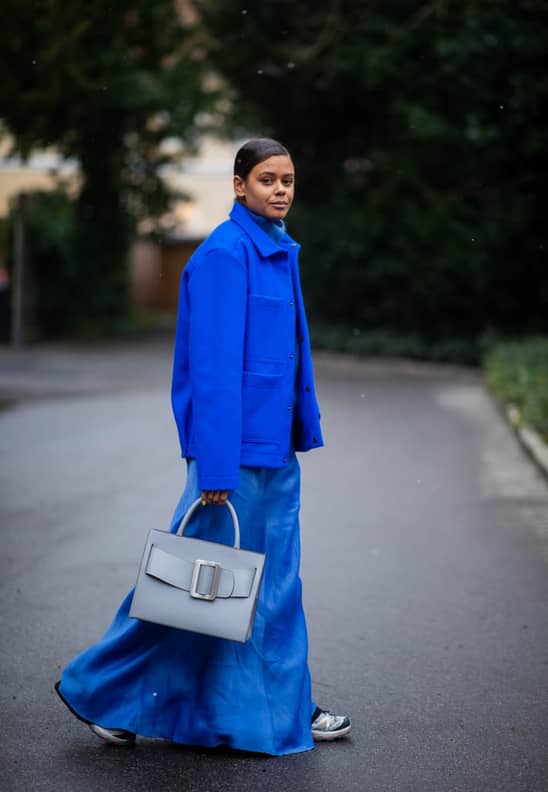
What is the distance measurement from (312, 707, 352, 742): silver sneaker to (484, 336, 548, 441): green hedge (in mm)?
6667

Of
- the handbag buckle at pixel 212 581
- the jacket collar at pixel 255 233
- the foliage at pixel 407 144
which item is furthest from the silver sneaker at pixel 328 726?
the foliage at pixel 407 144

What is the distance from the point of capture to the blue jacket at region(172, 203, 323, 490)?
3.52 m

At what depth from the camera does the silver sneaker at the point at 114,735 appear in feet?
12.2

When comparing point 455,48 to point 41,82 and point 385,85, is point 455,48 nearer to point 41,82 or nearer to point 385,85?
point 385,85

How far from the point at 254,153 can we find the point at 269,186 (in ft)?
0.37

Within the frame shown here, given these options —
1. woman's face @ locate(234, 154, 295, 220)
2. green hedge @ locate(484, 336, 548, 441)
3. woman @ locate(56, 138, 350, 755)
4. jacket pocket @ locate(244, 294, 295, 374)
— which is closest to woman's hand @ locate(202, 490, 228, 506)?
woman @ locate(56, 138, 350, 755)

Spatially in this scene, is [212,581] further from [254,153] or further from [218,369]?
[254,153]

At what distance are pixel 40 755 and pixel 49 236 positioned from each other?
18.7m

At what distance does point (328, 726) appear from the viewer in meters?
3.93

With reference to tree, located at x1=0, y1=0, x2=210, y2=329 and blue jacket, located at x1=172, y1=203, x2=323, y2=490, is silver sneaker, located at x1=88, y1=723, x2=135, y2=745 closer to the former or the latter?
blue jacket, located at x1=172, y1=203, x2=323, y2=490

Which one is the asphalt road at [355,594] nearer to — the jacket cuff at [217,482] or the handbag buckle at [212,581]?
the handbag buckle at [212,581]

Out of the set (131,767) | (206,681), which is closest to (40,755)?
(131,767)

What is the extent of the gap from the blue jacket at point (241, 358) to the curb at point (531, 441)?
5.63 metres

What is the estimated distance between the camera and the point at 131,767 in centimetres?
365
